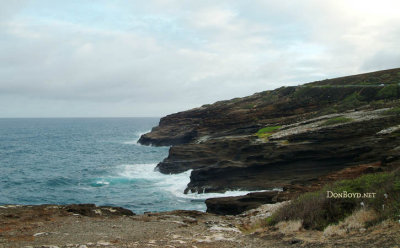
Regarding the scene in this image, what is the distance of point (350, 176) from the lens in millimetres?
20609

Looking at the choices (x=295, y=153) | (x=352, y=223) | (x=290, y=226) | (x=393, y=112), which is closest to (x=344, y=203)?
(x=352, y=223)

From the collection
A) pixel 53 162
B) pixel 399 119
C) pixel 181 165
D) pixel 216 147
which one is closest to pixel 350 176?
pixel 399 119

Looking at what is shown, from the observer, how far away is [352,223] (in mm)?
11234

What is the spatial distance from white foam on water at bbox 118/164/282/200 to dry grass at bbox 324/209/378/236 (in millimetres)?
18286

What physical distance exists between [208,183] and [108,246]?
74.3 ft

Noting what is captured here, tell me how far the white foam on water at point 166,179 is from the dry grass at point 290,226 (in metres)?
16.3

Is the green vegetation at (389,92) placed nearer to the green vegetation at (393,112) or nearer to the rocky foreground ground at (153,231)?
the green vegetation at (393,112)

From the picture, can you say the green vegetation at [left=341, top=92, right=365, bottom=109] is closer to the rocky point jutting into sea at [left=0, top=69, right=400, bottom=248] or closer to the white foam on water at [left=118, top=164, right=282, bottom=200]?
the rocky point jutting into sea at [left=0, top=69, right=400, bottom=248]

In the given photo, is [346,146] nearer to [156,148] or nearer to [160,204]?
[160,204]

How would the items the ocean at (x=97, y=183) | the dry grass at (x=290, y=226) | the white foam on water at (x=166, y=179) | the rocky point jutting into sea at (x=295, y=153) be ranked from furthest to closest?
the white foam on water at (x=166, y=179) → the ocean at (x=97, y=183) → the rocky point jutting into sea at (x=295, y=153) → the dry grass at (x=290, y=226)

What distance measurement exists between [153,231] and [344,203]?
7.97 meters

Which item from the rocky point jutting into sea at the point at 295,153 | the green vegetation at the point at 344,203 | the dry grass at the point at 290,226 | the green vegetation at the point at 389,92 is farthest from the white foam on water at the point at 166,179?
the green vegetation at the point at 389,92

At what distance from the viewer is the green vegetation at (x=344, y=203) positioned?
1148 centimetres

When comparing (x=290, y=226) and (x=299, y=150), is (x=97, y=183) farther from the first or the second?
(x=290, y=226)
